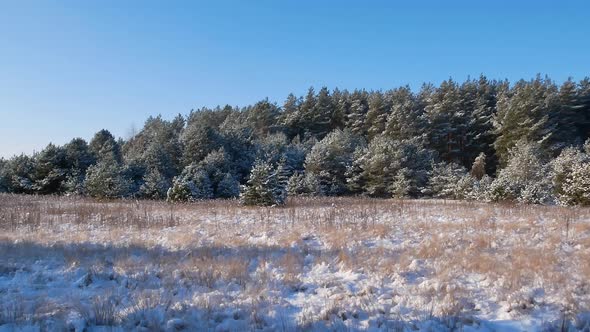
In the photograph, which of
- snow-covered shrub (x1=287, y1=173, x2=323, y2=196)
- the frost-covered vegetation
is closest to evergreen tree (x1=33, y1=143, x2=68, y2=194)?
the frost-covered vegetation

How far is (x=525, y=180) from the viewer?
28.5 m

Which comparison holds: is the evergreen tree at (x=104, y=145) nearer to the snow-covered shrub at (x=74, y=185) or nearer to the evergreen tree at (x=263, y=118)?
the snow-covered shrub at (x=74, y=185)

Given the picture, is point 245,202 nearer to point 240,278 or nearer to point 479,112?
point 240,278

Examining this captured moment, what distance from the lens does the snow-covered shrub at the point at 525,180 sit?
1964 centimetres

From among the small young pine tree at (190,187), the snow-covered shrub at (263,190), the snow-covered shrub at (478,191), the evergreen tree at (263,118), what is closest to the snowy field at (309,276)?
the snow-covered shrub at (263,190)

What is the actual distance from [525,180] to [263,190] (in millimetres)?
20248

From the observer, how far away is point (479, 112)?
44.3 metres

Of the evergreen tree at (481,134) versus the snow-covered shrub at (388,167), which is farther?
the evergreen tree at (481,134)

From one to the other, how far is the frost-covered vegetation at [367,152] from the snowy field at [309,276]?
12990mm

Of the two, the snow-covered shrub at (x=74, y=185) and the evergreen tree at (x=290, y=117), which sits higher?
the evergreen tree at (x=290, y=117)

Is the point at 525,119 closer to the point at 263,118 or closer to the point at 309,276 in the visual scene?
the point at 263,118

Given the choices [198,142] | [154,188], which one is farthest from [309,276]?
[198,142]

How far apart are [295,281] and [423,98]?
46.0 m

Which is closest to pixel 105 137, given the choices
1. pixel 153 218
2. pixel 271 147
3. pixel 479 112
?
pixel 271 147
